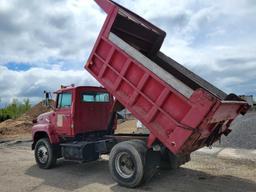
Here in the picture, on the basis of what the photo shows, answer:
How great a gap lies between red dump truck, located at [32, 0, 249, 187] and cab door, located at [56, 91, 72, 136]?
0.09ft

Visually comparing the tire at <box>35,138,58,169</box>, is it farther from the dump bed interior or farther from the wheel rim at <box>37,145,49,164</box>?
the dump bed interior

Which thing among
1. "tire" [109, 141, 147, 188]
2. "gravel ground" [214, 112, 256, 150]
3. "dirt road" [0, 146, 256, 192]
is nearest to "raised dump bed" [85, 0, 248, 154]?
"tire" [109, 141, 147, 188]

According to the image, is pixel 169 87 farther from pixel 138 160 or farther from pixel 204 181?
pixel 204 181

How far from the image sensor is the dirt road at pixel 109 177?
8367 millimetres

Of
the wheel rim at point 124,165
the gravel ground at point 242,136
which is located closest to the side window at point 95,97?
the wheel rim at point 124,165

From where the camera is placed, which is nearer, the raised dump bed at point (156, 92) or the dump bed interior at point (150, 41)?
the raised dump bed at point (156, 92)

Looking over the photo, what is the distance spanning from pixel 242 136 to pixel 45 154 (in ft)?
27.6

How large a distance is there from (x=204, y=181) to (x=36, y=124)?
5.56 meters

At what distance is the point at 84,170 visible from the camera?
34.4 ft

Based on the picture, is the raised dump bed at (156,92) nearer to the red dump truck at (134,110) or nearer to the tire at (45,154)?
the red dump truck at (134,110)

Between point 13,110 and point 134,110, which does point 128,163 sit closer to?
point 134,110

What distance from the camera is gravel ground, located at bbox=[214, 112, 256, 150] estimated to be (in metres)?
14.1

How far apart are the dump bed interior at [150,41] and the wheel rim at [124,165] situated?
2675mm

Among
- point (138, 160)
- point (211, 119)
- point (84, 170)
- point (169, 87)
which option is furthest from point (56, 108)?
point (211, 119)
